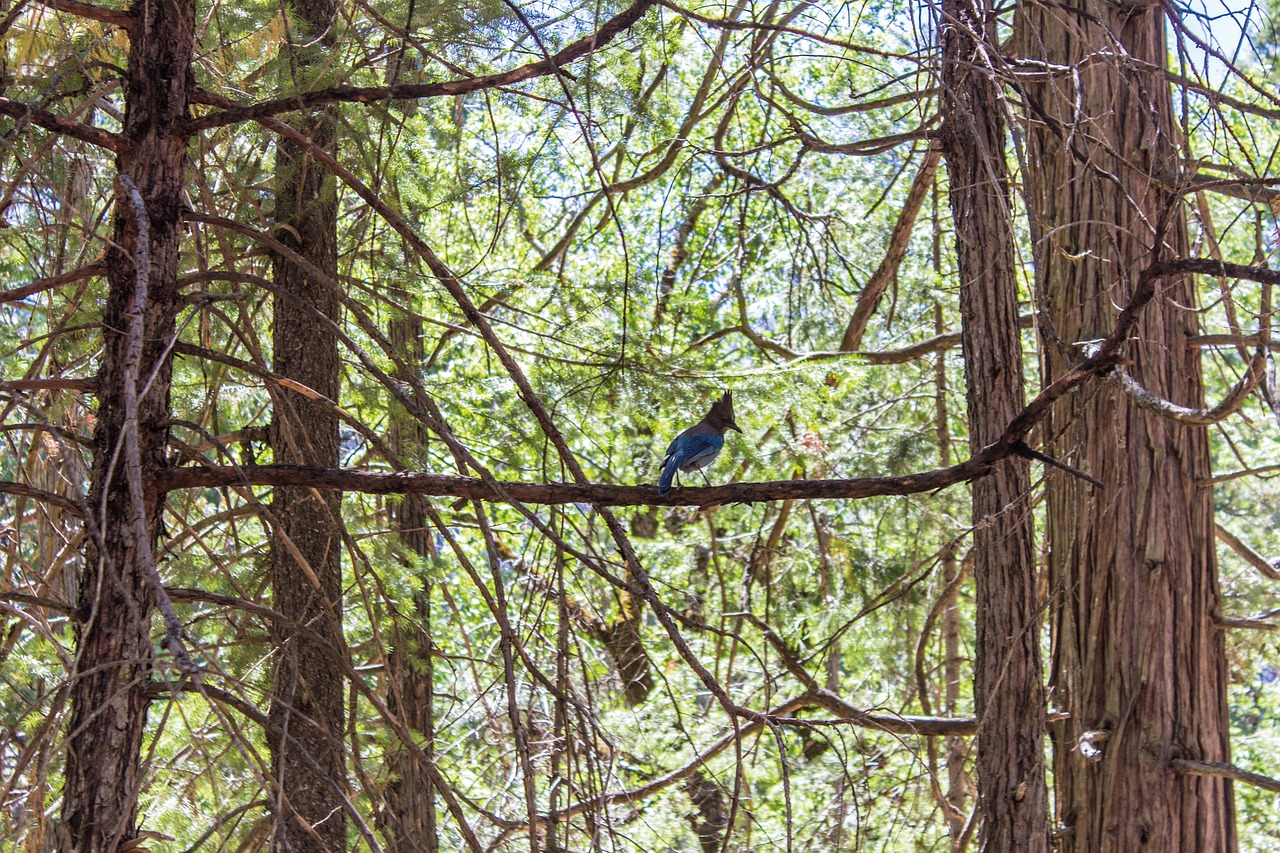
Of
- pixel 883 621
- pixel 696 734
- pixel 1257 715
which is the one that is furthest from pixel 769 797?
pixel 1257 715

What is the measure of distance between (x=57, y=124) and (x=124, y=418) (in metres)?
0.59

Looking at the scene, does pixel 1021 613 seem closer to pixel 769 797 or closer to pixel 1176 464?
pixel 1176 464

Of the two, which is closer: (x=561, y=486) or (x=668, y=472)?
(x=561, y=486)

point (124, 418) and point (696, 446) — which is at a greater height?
point (696, 446)

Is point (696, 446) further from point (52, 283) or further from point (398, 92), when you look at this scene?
point (52, 283)

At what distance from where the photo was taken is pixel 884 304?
952 cm

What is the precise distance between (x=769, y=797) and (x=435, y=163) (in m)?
7.37

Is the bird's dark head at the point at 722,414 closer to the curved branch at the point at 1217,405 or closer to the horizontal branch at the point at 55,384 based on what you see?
the curved branch at the point at 1217,405

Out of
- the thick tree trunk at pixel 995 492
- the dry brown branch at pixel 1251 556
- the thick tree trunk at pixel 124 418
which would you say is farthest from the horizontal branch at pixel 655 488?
the dry brown branch at pixel 1251 556

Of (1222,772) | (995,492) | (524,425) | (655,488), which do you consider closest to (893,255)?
(524,425)

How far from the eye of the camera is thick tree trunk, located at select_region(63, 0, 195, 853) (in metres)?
2.30

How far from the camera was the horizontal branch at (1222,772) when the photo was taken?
357 centimetres

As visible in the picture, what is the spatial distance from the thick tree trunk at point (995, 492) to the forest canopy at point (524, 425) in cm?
1

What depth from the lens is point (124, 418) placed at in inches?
93.8
